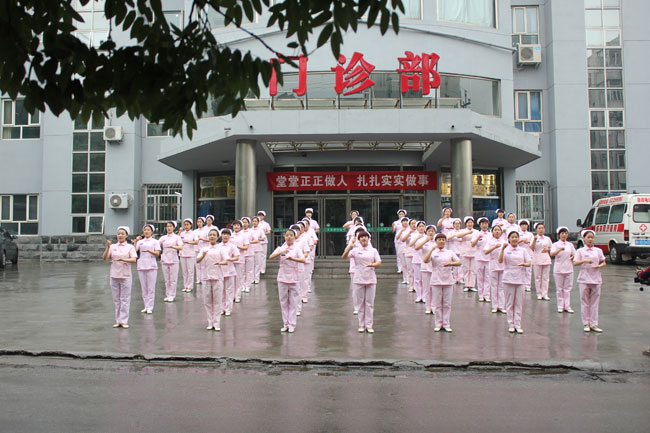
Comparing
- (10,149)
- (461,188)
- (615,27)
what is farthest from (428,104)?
(10,149)

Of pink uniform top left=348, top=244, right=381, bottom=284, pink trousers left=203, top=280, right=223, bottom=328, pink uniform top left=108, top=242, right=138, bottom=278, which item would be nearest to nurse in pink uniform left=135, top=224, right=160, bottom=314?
pink uniform top left=108, top=242, right=138, bottom=278

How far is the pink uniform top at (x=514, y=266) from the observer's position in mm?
9430

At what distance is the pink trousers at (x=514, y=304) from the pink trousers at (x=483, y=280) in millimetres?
3183

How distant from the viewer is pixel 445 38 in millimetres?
21375

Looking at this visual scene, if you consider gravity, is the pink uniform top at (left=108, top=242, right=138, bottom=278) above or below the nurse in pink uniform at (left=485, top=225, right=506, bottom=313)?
above

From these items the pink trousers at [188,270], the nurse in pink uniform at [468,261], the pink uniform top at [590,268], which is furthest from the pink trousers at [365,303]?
the pink trousers at [188,270]

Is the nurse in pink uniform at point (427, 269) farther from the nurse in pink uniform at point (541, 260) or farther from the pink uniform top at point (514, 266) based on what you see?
the nurse in pink uniform at point (541, 260)

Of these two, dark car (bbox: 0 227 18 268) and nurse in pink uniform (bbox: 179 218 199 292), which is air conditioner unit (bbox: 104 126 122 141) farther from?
nurse in pink uniform (bbox: 179 218 199 292)

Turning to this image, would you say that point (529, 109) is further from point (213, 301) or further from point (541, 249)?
point (213, 301)

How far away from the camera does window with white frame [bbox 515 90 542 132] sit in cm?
2525

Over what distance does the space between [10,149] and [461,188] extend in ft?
68.3

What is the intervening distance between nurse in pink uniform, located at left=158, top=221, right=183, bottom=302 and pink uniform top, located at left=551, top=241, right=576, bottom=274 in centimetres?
806

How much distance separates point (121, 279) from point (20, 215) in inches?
777

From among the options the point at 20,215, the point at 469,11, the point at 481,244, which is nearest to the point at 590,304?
the point at 481,244
